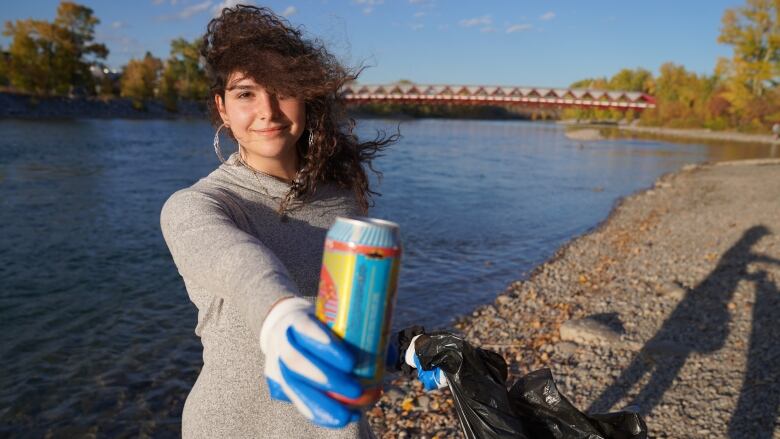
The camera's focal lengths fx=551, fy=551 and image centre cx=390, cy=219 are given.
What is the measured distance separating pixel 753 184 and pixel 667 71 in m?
80.6

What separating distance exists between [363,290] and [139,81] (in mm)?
79483

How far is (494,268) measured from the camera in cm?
1041

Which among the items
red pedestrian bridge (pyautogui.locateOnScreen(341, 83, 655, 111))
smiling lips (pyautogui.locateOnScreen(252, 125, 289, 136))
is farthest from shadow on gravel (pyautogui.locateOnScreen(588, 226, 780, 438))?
red pedestrian bridge (pyautogui.locateOnScreen(341, 83, 655, 111))

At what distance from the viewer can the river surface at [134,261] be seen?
216 inches

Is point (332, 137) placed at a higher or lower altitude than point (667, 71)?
lower

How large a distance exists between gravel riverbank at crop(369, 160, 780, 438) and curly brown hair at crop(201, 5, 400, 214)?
2924 millimetres

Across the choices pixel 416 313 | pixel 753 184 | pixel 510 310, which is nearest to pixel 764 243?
pixel 510 310

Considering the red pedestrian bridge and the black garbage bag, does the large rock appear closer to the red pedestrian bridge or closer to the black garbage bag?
the black garbage bag

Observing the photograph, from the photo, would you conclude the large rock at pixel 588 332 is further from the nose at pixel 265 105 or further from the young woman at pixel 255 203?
the nose at pixel 265 105

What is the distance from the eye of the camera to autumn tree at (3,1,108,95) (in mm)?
59031

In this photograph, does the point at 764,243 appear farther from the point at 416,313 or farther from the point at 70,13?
the point at 70,13

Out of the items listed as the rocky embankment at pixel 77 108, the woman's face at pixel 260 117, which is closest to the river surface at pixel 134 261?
the woman's face at pixel 260 117

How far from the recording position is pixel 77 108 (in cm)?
5878

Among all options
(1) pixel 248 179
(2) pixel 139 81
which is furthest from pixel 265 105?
(2) pixel 139 81
